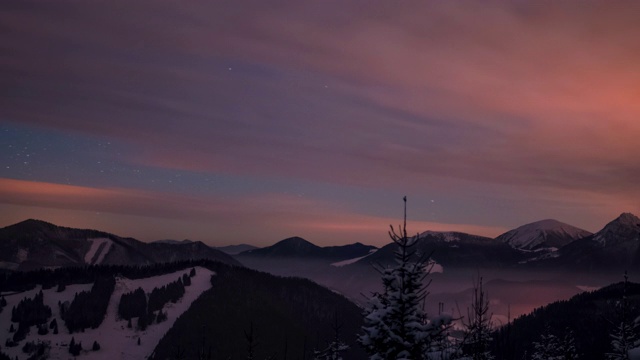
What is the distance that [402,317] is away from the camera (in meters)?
22.8

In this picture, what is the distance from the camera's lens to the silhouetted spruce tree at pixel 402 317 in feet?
73.1

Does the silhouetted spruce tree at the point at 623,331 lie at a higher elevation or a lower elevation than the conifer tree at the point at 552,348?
higher

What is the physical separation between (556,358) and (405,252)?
169 feet

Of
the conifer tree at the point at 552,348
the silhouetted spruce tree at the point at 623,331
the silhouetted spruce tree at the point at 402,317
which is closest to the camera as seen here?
the silhouetted spruce tree at the point at 402,317

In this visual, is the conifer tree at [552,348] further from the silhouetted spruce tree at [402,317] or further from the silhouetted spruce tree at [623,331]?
the silhouetted spruce tree at [402,317]

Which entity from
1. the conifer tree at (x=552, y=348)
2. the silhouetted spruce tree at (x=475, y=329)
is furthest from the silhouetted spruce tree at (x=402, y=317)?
the conifer tree at (x=552, y=348)

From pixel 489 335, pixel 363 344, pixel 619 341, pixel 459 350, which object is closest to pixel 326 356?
pixel 489 335

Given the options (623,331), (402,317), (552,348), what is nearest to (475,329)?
(402,317)

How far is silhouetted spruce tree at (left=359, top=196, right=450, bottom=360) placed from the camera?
22.3 metres

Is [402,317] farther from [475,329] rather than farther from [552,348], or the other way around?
[552,348]

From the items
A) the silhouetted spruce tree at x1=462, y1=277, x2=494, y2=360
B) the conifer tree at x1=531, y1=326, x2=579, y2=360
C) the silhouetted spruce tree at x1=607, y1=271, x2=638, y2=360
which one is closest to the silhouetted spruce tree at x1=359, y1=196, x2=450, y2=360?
the silhouetted spruce tree at x1=462, y1=277, x2=494, y2=360

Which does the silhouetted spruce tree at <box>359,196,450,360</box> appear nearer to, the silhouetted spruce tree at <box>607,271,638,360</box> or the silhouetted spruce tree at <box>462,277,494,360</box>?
the silhouetted spruce tree at <box>462,277,494,360</box>

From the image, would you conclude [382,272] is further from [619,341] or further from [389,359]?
[619,341]

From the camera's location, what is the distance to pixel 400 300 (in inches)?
899
